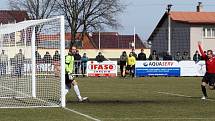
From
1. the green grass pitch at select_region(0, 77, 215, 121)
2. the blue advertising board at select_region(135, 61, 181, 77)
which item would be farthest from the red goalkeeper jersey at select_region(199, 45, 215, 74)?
the blue advertising board at select_region(135, 61, 181, 77)

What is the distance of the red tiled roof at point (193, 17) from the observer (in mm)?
81950

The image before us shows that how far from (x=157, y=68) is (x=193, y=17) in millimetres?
41458

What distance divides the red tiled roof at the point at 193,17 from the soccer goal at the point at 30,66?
58547 millimetres

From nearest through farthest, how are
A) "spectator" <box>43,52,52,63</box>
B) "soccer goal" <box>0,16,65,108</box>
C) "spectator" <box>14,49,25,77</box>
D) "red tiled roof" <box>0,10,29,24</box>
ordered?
"soccer goal" <box>0,16,65,108</box>, "spectator" <box>43,52,52,63</box>, "spectator" <box>14,49,25,77</box>, "red tiled roof" <box>0,10,29,24</box>

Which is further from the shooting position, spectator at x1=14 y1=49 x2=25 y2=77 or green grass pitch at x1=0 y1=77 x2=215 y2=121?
spectator at x1=14 y1=49 x2=25 y2=77

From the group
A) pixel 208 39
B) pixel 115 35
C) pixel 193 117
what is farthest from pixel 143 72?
pixel 115 35

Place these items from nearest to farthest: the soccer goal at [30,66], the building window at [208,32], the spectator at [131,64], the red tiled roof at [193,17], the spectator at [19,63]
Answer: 1. the soccer goal at [30,66]
2. the spectator at [19,63]
3. the spectator at [131,64]
4. the building window at [208,32]
5. the red tiled roof at [193,17]

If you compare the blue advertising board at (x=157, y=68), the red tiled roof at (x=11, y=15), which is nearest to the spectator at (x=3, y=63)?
the blue advertising board at (x=157, y=68)

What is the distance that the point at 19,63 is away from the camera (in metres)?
23.5

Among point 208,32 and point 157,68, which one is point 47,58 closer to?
point 157,68

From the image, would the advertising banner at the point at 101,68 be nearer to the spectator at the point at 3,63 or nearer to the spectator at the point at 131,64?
the spectator at the point at 131,64

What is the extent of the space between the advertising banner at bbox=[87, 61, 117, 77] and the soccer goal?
19070 mm

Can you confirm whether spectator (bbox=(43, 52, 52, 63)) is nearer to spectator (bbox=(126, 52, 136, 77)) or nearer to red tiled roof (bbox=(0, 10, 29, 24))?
spectator (bbox=(126, 52, 136, 77))

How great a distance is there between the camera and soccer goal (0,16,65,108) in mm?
20188
